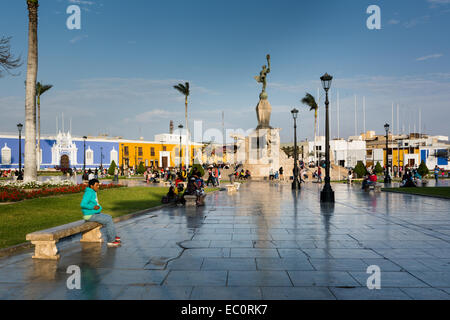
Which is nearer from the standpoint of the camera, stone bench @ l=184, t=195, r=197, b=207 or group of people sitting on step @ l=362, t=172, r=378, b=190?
stone bench @ l=184, t=195, r=197, b=207

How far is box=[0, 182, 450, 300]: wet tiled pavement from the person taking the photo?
4.02 metres

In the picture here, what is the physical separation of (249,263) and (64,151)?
5777cm

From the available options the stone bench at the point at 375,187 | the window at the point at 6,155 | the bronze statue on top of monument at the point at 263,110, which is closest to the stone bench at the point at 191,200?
the stone bench at the point at 375,187

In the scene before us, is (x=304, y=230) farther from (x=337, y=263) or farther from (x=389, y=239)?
(x=337, y=263)

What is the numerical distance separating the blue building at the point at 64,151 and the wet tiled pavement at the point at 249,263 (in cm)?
4269

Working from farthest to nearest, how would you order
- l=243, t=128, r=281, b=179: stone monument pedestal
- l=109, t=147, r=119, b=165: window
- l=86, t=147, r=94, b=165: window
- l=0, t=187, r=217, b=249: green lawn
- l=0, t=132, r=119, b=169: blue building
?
l=109, t=147, r=119, b=165: window
l=86, t=147, r=94, b=165: window
l=0, t=132, r=119, b=169: blue building
l=243, t=128, r=281, b=179: stone monument pedestal
l=0, t=187, r=217, b=249: green lawn

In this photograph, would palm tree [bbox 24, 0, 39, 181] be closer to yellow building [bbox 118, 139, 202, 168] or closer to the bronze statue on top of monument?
the bronze statue on top of monument

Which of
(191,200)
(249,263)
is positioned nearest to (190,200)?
(191,200)

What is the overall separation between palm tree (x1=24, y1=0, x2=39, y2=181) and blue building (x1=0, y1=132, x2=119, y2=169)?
3161cm

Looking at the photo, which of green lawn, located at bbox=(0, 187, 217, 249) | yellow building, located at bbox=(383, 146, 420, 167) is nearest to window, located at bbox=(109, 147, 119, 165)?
yellow building, located at bbox=(383, 146, 420, 167)

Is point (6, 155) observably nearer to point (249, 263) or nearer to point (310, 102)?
point (310, 102)

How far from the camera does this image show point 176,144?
76375mm

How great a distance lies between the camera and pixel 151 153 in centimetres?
7200

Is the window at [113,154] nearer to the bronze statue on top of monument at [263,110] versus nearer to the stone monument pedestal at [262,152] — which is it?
the stone monument pedestal at [262,152]
